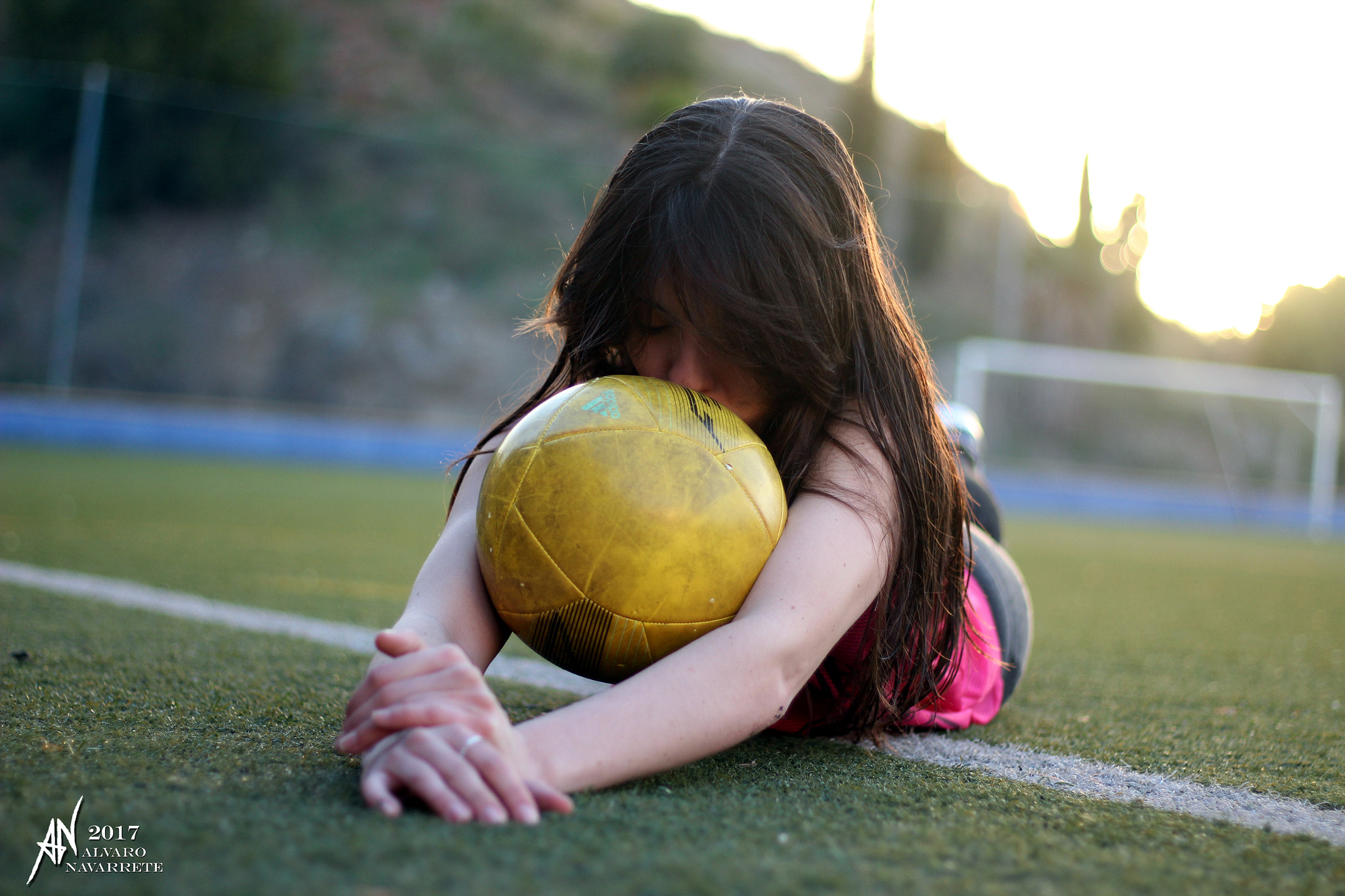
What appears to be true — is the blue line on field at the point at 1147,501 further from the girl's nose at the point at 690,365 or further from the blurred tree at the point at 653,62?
the blurred tree at the point at 653,62

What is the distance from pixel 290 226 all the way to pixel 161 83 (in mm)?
3470

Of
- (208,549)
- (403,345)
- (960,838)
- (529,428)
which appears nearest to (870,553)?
(960,838)

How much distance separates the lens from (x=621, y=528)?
1328 mm

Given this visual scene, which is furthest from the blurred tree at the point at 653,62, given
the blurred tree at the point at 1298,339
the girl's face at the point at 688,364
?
the girl's face at the point at 688,364

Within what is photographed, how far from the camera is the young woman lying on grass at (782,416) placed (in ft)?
4.17

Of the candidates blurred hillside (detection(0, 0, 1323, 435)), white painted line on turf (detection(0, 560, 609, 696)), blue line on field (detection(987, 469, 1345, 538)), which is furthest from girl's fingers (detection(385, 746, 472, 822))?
blue line on field (detection(987, 469, 1345, 538))

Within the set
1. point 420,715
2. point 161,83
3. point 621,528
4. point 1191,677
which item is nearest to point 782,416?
point 621,528

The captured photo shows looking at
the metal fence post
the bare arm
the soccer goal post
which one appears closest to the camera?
the bare arm

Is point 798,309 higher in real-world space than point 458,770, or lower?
higher

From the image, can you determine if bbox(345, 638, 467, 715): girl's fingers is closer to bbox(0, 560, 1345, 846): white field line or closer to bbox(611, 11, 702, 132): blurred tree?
bbox(0, 560, 1345, 846): white field line

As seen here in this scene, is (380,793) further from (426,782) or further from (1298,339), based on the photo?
(1298,339)

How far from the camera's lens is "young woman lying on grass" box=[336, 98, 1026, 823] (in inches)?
50.0

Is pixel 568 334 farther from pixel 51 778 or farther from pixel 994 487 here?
pixel 994 487

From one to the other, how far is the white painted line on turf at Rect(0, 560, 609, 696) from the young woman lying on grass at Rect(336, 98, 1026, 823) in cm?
64
